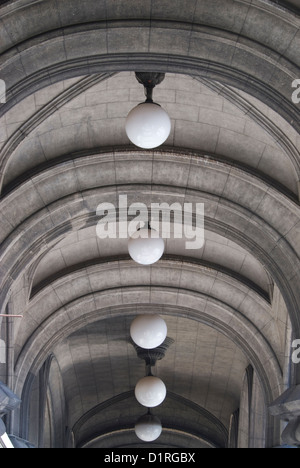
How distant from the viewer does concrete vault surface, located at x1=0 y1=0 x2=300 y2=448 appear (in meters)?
8.80

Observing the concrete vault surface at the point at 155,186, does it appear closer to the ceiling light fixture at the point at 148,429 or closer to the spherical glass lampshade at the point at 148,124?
the spherical glass lampshade at the point at 148,124

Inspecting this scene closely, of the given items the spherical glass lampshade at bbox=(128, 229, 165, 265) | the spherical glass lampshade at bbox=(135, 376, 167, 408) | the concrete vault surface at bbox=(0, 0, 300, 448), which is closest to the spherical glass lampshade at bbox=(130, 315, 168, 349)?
the concrete vault surface at bbox=(0, 0, 300, 448)

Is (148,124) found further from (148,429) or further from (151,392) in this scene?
(148,429)

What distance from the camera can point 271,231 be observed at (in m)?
12.8

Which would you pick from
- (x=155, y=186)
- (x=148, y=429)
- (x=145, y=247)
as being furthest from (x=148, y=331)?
(x=148, y=429)

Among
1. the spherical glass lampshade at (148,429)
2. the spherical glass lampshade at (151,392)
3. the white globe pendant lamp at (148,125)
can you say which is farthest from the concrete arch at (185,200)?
the spherical glass lampshade at (148,429)

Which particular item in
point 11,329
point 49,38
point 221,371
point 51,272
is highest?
point 221,371

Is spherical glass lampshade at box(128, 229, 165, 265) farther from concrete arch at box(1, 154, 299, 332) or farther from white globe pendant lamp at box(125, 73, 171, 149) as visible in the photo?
white globe pendant lamp at box(125, 73, 171, 149)

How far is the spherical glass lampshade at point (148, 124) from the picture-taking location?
29.4 feet

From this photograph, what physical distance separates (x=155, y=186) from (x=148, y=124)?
4.61 metres

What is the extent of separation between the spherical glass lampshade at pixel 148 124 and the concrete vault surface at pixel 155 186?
742 mm

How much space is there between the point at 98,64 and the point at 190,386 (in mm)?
18196
